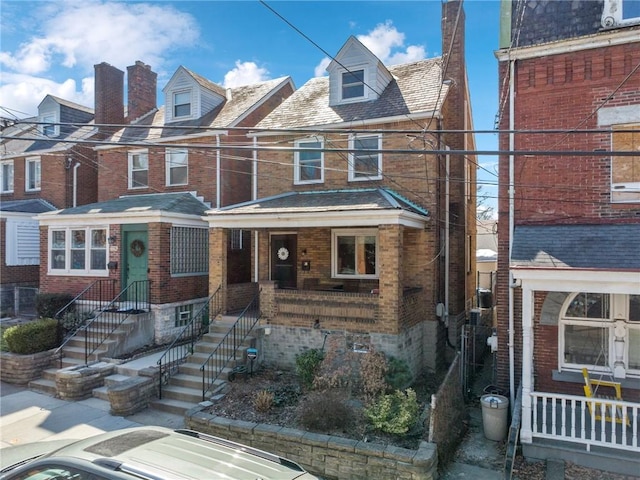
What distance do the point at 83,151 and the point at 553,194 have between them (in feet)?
59.7

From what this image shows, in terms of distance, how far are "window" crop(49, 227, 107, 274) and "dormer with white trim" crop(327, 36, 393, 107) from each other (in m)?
8.79

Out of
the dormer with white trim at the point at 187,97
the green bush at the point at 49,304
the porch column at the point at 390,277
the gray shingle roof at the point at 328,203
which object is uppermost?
the dormer with white trim at the point at 187,97

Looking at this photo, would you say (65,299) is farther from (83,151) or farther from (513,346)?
(513,346)

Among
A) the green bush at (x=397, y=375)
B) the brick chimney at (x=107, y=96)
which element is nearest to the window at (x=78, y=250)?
the brick chimney at (x=107, y=96)

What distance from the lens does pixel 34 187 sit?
19703mm

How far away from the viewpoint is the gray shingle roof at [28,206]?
57.3 feet

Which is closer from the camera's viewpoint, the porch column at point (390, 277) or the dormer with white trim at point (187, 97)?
the porch column at point (390, 277)

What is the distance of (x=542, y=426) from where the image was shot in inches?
284

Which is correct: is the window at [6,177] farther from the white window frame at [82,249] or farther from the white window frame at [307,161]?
the white window frame at [307,161]

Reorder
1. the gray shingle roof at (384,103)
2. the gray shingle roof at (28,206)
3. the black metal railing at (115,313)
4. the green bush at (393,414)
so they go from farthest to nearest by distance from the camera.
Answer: the gray shingle roof at (28,206), the gray shingle roof at (384,103), the black metal railing at (115,313), the green bush at (393,414)

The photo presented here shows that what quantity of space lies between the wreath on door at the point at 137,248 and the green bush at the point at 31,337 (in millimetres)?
2928

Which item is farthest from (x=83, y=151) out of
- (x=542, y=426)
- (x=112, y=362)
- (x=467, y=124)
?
(x=542, y=426)

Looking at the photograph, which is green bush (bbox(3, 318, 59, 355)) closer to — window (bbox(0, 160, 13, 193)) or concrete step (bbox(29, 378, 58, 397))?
concrete step (bbox(29, 378, 58, 397))

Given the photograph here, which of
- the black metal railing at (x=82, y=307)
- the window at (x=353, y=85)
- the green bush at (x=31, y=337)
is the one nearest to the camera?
the green bush at (x=31, y=337)
